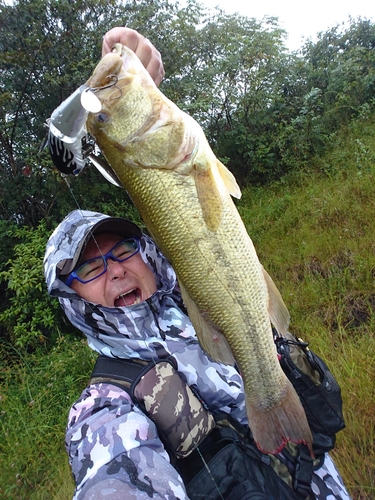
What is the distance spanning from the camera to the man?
144 cm

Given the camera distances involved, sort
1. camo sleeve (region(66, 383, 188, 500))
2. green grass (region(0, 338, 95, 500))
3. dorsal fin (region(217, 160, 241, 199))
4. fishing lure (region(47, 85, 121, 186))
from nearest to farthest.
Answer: camo sleeve (region(66, 383, 188, 500)), fishing lure (region(47, 85, 121, 186)), dorsal fin (region(217, 160, 241, 199)), green grass (region(0, 338, 95, 500))

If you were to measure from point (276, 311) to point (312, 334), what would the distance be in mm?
2365

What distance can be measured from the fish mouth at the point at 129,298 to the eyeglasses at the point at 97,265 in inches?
6.8

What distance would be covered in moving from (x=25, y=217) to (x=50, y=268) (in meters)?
Result: 5.80

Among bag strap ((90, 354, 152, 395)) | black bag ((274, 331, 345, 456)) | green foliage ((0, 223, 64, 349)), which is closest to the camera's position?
bag strap ((90, 354, 152, 395))

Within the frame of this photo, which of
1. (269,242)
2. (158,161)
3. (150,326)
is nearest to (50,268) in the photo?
(150,326)

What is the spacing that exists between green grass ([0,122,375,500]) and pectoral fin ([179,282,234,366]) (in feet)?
5.03

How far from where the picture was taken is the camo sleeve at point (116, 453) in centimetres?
134

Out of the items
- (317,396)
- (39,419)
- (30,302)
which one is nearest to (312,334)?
(317,396)

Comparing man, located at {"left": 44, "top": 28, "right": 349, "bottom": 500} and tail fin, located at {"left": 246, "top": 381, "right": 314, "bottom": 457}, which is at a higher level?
man, located at {"left": 44, "top": 28, "right": 349, "bottom": 500}

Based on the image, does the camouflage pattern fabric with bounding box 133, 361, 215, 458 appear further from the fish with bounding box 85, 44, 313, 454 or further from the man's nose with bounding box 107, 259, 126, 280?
the man's nose with bounding box 107, 259, 126, 280

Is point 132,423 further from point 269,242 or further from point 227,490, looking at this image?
point 269,242

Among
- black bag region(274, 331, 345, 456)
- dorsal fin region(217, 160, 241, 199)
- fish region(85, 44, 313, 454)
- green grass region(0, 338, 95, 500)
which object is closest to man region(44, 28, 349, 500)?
black bag region(274, 331, 345, 456)

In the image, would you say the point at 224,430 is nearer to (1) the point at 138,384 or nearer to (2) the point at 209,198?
(1) the point at 138,384
